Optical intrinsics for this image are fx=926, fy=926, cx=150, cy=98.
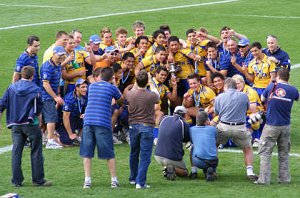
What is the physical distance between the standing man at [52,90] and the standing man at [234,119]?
3.26 meters

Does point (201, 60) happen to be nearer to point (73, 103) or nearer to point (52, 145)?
point (73, 103)

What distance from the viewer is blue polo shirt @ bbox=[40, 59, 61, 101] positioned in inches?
627

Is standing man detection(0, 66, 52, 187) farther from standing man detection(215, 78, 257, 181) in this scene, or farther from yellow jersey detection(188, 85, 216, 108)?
yellow jersey detection(188, 85, 216, 108)

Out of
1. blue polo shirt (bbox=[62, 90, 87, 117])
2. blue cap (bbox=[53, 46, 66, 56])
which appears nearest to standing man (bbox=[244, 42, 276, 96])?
blue polo shirt (bbox=[62, 90, 87, 117])

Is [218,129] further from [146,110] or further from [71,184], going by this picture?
[71,184]

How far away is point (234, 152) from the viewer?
1579 cm

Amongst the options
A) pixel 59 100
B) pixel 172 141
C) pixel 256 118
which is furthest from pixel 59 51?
pixel 256 118

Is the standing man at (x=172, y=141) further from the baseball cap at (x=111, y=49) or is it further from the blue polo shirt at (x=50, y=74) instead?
the baseball cap at (x=111, y=49)

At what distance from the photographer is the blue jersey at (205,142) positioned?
13.8m

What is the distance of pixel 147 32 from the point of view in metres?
28.4

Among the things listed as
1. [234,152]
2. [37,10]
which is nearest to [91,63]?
[234,152]

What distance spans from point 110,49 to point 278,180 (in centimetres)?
480

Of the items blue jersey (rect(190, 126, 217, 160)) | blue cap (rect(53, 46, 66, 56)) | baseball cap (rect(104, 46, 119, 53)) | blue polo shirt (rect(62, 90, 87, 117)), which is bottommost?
blue jersey (rect(190, 126, 217, 160))

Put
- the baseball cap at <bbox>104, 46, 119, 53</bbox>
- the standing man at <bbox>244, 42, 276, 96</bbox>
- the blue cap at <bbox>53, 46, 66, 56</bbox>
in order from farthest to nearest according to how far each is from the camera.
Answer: the baseball cap at <bbox>104, 46, 119, 53</bbox>
the standing man at <bbox>244, 42, 276, 96</bbox>
the blue cap at <bbox>53, 46, 66, 56</bbox>
